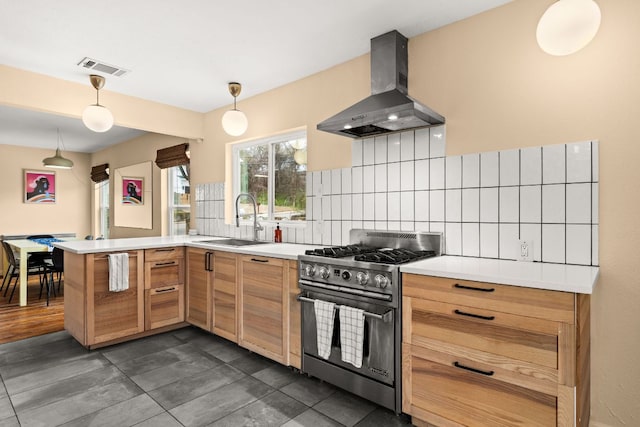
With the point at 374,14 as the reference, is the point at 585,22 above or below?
below

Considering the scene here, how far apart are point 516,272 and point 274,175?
8.24ft

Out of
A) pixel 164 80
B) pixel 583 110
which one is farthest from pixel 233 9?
pixel 583 110

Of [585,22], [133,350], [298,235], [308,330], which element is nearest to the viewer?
[585,22]

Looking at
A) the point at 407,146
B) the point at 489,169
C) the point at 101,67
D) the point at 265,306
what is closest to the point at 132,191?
the point at 101,67

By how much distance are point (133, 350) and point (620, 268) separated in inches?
131

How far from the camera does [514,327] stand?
152cm

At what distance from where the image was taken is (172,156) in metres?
4.78

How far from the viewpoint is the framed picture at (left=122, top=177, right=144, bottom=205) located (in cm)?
569

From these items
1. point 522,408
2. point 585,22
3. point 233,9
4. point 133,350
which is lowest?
point 133,350

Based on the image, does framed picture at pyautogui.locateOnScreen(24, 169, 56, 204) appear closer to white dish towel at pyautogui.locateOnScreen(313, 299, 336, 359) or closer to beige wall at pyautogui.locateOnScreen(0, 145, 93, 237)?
beige wall at pyautogui.locateOnScreen(0, 145, 93, 237)

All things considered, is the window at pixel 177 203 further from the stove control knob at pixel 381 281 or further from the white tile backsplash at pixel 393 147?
the stove control knob at pixel 381 281

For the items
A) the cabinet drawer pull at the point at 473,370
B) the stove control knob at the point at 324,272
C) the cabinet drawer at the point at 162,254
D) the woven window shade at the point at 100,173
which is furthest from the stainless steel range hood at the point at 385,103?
the woven window shade at the point at 100,173

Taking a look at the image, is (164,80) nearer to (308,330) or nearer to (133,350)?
(133,350)

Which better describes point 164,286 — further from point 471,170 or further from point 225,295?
point 471,170
